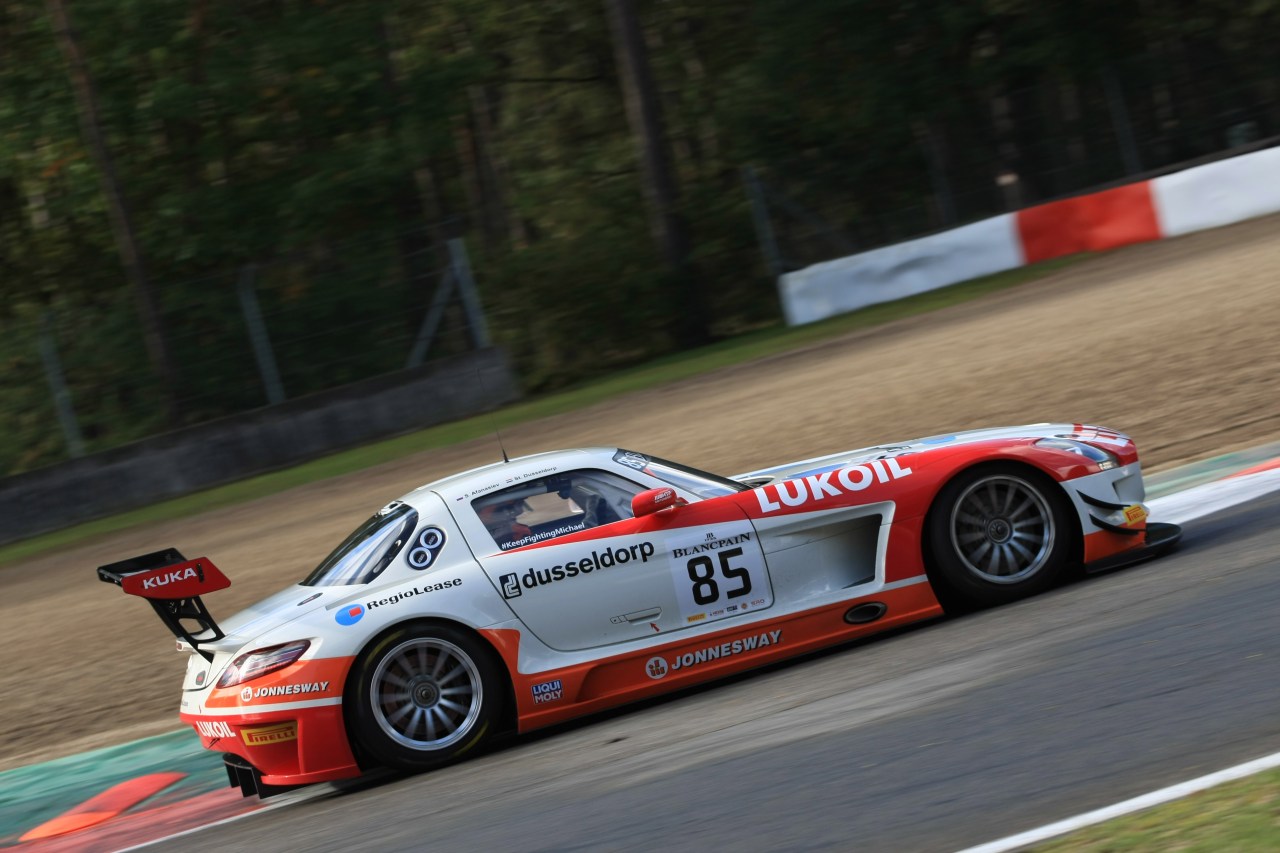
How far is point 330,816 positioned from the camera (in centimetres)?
607

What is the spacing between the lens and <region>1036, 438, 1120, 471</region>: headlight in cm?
691

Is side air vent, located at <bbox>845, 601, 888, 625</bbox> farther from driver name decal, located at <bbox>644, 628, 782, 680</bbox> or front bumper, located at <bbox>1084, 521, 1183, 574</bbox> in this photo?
front bumper, located at <bbox>1084, 521, 1183, 574</bbox>

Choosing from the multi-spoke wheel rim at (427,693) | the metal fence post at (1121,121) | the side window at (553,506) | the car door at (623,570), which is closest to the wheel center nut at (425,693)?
the multi-spoke wheel rim at (427,693)

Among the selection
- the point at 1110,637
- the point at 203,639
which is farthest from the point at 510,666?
the point at 1110,637

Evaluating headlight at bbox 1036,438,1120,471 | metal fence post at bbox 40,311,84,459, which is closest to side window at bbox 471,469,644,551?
headlight at bbox 1036,438,1120,471

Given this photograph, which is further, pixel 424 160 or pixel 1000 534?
pixel 424 160

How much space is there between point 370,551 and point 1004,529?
2.91 metres

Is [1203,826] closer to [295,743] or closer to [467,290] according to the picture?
[295,743]

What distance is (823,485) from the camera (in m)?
6.78

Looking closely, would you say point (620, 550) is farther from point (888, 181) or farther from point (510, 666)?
point (888, 181)

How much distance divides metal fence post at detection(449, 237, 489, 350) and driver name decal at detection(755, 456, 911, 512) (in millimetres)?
14801

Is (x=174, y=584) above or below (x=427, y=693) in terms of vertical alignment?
above

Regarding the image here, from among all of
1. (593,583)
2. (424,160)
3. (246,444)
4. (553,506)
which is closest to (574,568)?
(593,583)

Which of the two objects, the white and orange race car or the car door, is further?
the car door
